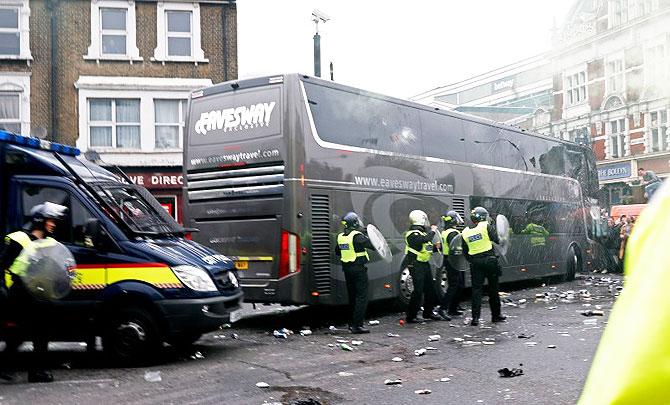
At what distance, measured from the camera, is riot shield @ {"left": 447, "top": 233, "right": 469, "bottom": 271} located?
11.7 meters

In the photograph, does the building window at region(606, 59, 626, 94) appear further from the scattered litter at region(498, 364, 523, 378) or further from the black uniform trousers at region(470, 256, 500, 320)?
the black uniform trousers at region(470, 256, 500, 320)

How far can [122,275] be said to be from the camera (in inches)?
302

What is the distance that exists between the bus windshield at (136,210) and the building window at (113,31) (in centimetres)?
1666

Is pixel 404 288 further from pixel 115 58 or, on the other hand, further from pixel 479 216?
pixel 115 58

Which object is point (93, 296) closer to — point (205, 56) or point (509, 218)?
point (509, 218)

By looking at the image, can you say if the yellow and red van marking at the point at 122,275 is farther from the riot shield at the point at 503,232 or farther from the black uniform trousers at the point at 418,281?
the riot shield at the point at 503,232

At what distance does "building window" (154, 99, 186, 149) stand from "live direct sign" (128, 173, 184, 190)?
1.10 meters

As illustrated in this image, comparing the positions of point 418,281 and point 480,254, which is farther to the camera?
point 418,281

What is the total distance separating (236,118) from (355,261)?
3.02m

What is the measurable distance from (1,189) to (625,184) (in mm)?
29074

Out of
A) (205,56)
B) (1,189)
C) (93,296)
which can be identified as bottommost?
(93,296)

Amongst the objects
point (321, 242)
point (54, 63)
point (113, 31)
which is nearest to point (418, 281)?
point (321, 242)

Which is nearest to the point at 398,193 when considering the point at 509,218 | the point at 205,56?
the point at 509,218

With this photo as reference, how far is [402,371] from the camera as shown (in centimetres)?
725
